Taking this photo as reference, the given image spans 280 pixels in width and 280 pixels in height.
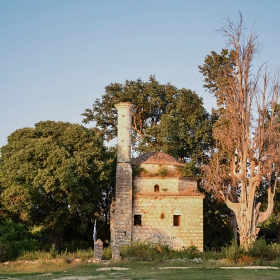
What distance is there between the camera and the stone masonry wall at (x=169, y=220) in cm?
2614

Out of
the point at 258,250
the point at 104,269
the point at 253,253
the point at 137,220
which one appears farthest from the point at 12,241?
the point at 258,250

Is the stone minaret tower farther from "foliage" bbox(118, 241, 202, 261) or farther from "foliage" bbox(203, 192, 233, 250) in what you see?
"foliage" bbox(203, 192, 233, 250)

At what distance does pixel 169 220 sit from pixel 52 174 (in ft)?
23.9

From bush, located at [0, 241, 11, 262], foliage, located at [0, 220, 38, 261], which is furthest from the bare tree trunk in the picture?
bush, located at [0, 241, 11, 262]

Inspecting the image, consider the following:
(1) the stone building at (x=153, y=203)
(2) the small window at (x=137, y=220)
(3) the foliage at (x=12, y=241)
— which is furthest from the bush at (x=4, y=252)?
(2) the small window at (x=137, y=220)

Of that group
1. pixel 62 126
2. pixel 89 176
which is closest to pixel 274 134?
pixel 89 176

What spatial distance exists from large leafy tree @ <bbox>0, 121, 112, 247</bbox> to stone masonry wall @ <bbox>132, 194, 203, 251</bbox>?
321 centimetres

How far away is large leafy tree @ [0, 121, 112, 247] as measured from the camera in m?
24.9

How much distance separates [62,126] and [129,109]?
4841 millimetres

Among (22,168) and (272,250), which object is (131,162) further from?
(272,250)

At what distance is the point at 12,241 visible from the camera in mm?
22516

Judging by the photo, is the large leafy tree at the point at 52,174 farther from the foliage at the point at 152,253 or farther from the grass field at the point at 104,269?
the grass field at the point at 104,269

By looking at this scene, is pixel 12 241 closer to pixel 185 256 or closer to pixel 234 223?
pixel 185 256

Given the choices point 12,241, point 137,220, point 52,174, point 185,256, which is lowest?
point 185,256
